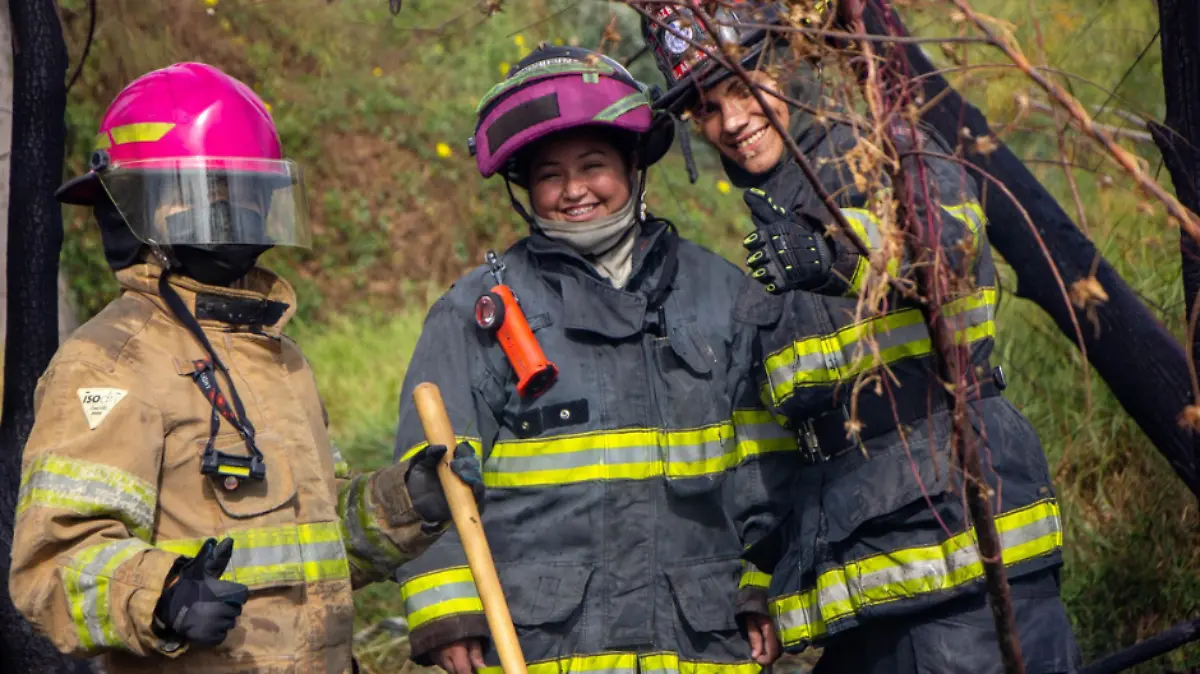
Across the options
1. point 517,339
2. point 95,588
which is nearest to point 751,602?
point 517,339

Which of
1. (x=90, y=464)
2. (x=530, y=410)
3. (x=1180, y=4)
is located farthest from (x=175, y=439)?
(x=1180, y=4)

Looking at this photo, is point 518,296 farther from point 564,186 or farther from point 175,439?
point 175,439

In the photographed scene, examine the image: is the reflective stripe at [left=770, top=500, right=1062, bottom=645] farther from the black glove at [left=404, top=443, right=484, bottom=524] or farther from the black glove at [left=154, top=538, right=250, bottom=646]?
the black glove at [left=154, top=538, right=250, bottom=646]

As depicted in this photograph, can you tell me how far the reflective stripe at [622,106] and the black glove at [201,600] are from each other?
61.9 inches

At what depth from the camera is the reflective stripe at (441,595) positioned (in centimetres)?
345

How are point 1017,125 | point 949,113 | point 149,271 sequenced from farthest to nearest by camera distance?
point 949,113
point 149,271
point 1017,125

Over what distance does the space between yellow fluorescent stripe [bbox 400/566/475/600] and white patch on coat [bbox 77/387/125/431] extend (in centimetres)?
95

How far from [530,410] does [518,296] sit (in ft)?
1.04

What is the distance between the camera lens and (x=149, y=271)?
301cm

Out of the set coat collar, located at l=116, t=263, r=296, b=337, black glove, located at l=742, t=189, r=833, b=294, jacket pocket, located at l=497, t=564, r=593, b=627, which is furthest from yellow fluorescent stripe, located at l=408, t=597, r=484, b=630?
black glove, located at l=742, t=189, r=833, b=294

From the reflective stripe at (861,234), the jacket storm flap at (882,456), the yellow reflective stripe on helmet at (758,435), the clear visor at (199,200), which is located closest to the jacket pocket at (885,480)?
the jacket storm flap at (882,456)

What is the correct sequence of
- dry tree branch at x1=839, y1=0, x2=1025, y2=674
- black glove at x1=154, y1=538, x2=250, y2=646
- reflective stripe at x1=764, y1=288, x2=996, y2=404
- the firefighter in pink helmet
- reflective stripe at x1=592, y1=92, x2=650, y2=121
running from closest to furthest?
dry tree branch at x1=839, y1=0, x2=1025, y2=674 < black glove at x1=154, y1=538, x2=250, y2=646 < the firefighter in pink helmet < reflective stripe at x1=764, y1=288, x2=996, y2=404 < reflective stripe at x1=592, y1=92, x2=650, y2=121

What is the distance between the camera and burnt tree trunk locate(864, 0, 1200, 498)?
4.13 m

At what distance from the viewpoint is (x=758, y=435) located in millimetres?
3732
